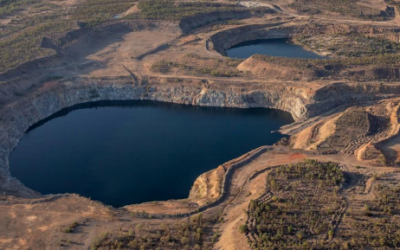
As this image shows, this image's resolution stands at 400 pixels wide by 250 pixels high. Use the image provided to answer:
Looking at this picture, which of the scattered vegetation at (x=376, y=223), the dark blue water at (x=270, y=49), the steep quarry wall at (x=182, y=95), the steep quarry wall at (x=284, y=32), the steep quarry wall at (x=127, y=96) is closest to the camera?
the scattered vegetation at (x=376, y=223)

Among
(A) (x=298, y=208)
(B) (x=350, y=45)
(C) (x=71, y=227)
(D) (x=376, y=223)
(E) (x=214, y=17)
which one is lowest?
(D) (x=376, y=223)

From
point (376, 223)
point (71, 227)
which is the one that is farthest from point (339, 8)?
point (71, 227)

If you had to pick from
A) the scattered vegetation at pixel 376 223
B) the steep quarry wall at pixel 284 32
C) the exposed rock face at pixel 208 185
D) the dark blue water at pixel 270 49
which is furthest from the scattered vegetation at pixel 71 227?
the steep quarry wall at pixel 284 32

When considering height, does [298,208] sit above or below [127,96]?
below

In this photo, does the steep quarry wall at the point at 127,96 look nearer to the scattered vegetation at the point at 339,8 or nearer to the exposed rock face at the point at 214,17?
the exposed rock face at the point at 214,17

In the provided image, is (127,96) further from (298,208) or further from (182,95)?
(298,208)

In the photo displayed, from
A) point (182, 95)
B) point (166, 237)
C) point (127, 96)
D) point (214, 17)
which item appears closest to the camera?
point (166, 237)

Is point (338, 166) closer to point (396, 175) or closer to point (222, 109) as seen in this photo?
point (396, 175)

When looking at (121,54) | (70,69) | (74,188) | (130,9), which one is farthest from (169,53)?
(74,188)
